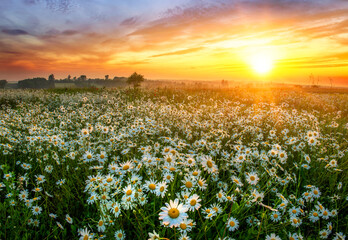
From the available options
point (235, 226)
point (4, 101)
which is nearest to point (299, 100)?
point (235, 226)

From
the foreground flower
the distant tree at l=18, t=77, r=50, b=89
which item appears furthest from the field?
the distant tree at l=18, t=77, r=50, b=89

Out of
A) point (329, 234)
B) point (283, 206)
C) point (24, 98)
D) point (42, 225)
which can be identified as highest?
point (24, 98)

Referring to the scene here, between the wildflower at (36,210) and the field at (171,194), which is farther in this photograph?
the wildflower at (36,210)

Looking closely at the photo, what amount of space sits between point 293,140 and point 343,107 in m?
12.3

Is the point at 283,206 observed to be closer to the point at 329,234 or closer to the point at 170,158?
the point at 329,234

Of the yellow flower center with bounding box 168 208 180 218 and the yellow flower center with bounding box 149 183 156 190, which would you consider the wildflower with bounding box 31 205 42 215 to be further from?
the yellow flower center with bounding box 168 208 180 218

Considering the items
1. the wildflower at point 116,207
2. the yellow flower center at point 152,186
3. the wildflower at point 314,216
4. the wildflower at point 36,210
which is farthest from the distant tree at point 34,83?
the wildflower at point 314,216

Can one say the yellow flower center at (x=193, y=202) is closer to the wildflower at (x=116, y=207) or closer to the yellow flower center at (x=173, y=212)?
the yellow flower center at (x=173, y=212)

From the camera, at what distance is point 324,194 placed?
3.27 metres

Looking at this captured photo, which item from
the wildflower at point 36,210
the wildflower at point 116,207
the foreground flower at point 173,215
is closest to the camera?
the foreground flower at point 173,215

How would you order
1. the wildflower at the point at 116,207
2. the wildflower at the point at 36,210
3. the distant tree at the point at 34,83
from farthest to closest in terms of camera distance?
the distant tree at the point at 34,83 < the wildflower at the point at 36,210 < the wildflower at the point at 116,207

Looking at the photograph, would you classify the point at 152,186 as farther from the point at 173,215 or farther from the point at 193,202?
the point at 173,215

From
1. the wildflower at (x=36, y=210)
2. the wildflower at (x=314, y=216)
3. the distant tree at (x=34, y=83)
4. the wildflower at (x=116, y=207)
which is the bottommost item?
the wildflower at (x=314, y=216)

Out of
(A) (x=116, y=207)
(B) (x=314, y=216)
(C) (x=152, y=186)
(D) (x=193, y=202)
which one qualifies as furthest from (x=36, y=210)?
(B) (x=314, y=216)
